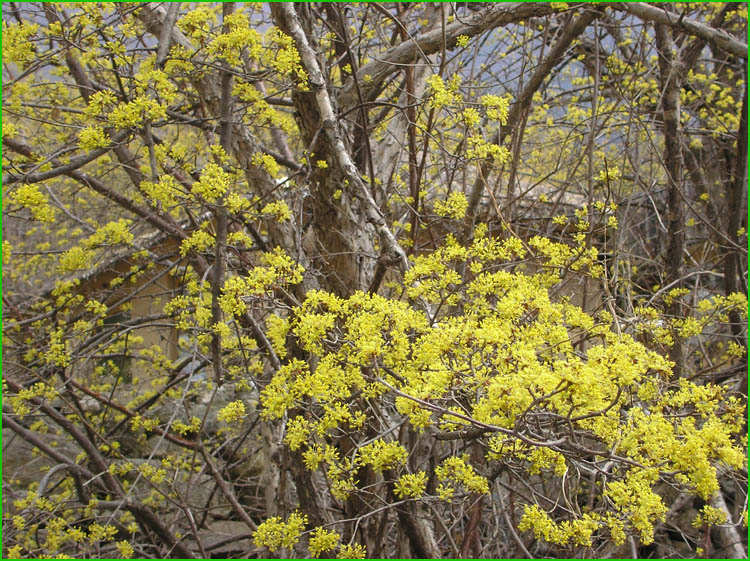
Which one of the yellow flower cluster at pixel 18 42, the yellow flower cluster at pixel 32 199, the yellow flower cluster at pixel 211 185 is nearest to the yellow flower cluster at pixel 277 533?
the yellow flower cluster at pixel 211 185

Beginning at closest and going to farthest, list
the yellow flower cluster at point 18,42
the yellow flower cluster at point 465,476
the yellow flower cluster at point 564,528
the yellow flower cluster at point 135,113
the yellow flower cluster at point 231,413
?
the yellow flower cluster at point 564,528 → the yellow flower cluster at point 465,476 → the yellow flower cluster at point 135,113 → the yellow flower cluster at point 231,413 → the yellow flower cluster at point 18,42

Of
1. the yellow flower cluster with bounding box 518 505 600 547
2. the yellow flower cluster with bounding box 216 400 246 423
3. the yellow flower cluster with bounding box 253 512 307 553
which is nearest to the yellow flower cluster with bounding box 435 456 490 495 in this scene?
the yellow flower cluster with bounding box 518 505 600 547

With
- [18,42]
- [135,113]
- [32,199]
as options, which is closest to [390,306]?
[135,113]

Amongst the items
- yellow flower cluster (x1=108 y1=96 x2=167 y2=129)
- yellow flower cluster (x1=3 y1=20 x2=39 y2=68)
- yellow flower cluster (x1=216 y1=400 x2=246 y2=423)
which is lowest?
yellow flower cluster (x1=216 y1=400 x2=246 y2=423)

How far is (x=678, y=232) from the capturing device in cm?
418

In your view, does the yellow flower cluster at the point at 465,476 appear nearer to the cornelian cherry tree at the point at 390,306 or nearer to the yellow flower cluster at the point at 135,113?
the cornelian cherry tree at the point at 390,306

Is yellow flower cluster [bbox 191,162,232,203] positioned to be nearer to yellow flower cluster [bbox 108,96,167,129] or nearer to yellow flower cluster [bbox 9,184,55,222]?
yellow flower cluster [bbox 108,96,167,129]

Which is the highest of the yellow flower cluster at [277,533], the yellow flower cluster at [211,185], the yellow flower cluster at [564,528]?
the yellow flower cluster at [211,185]

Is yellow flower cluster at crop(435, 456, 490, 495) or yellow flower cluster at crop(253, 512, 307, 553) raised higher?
yellow flower cluster at crop(435, 456, 490, 495)

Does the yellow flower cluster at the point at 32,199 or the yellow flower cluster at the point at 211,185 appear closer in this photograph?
the yellow flower cluster at the point at 211,185

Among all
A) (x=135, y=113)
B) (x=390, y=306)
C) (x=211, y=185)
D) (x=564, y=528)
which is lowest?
(x=564, y=528)

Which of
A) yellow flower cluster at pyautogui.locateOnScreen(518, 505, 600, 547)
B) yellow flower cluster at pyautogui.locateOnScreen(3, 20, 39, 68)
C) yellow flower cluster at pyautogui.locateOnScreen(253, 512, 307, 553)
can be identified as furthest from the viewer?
yellow flower cluster at pyautogui.locateOnScreen(3, 20, 39, 68)

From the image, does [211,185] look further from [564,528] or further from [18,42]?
[564,528]

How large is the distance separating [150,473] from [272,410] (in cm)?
229
